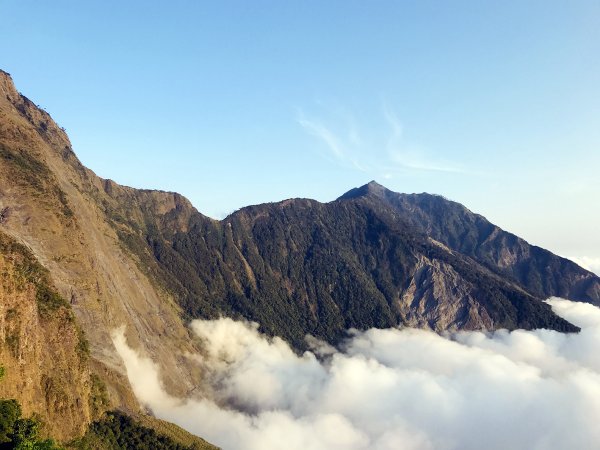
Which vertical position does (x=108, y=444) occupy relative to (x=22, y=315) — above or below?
below

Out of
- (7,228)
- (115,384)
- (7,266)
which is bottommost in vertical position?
(115,384)

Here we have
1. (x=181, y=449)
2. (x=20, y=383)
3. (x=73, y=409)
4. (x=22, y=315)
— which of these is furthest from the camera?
(x=181, y=449)

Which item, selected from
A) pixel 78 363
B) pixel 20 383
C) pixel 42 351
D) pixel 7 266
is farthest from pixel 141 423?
pixel 7 266

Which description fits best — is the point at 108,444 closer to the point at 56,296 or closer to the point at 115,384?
the point at 115,384

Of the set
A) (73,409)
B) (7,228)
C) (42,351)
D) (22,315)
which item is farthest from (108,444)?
(7,228)

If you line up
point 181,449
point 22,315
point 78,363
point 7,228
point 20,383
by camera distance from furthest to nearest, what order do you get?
point 7,228 < point 181,449 < point 78,363 < point 22,315 < point 20,383

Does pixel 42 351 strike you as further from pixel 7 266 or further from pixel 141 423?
pixel 141 423

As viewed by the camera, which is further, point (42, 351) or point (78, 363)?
point (78, 363)

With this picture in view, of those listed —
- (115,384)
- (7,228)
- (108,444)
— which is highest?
(7,228)

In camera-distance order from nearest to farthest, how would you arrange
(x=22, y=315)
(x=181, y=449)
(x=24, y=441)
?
(x=24, y=441) → (x=22, y=315) → (x=181, y=449)
